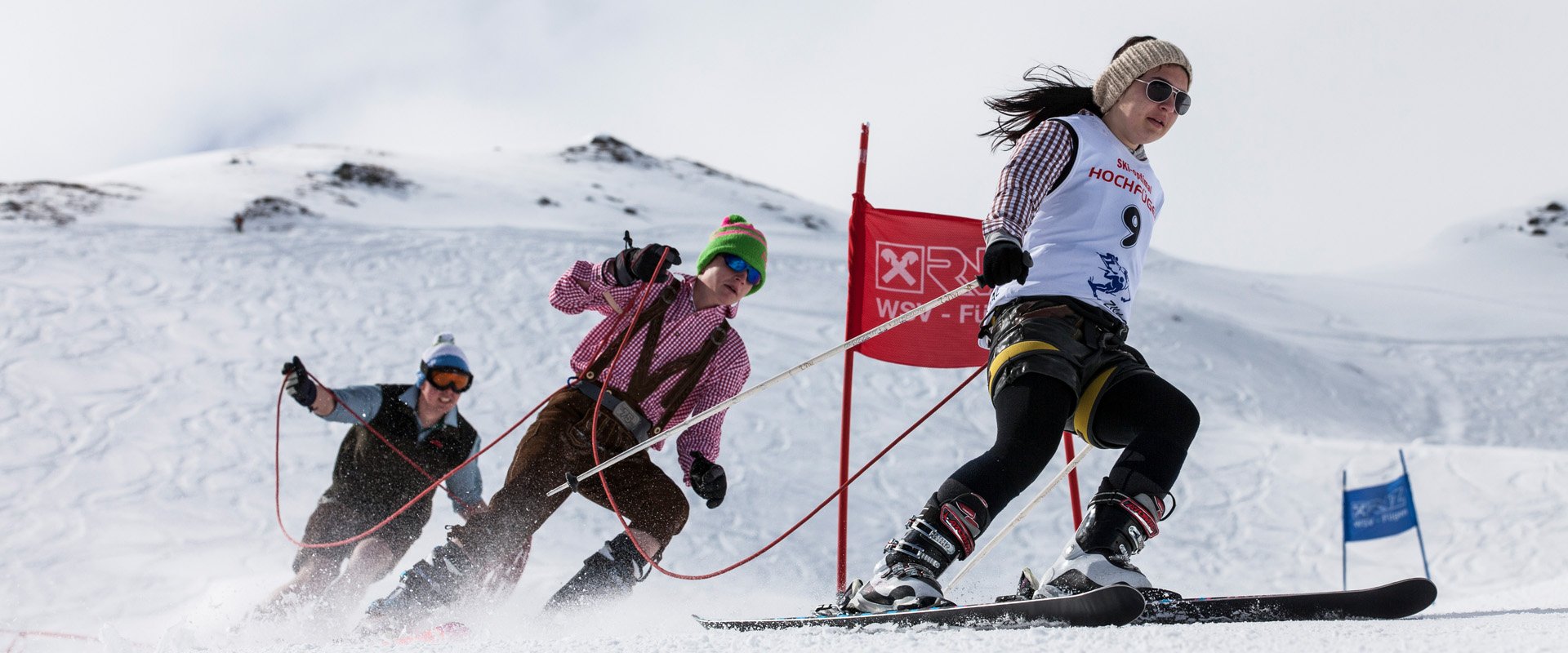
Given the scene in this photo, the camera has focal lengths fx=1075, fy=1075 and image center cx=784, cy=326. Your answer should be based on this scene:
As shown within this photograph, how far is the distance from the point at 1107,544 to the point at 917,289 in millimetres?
2542

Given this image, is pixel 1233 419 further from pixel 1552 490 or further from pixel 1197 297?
pixel 1197 297

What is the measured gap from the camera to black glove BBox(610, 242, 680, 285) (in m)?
3.56

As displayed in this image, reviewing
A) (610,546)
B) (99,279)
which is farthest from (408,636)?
(99,279)

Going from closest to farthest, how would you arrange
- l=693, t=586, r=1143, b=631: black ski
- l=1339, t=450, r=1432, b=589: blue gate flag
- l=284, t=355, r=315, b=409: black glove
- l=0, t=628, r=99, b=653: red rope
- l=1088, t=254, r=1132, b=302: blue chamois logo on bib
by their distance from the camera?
l=693, t=586, r=1143, b=631: black ski, l=1088, t=254, r=1132, b=302: blue chamois logo on bib, l=284, t=355, r=315, b=409: black glove, l=0, t=628, r=99, b=653: red rope, l=1339, t=450, r=1432, b=589: blue gate flag

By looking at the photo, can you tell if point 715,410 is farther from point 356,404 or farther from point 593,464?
point 356,404

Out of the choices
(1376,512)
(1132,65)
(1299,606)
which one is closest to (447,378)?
(1132,65)

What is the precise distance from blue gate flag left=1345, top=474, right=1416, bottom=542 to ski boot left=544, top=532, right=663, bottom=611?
7.47 m

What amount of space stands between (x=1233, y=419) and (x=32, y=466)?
13.6 m

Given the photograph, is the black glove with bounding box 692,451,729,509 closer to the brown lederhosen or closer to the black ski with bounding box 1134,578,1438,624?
the brown lederhosen

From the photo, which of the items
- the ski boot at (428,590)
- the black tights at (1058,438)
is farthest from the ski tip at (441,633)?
the black tights at (1058,438)

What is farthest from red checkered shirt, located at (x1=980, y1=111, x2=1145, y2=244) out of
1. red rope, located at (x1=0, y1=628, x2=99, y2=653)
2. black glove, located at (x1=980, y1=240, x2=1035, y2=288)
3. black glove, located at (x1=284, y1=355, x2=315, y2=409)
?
red rope, located at (x1=0, y1=628, x2=99, y2=653)

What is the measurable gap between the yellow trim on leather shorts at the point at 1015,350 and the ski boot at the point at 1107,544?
1.21 feet

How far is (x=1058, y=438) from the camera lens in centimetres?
254

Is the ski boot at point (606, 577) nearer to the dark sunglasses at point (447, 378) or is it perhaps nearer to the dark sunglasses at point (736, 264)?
the dark sunglasses at point (736, 264)
